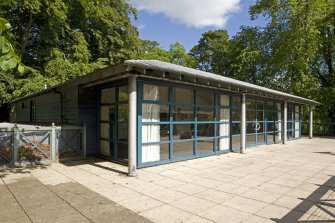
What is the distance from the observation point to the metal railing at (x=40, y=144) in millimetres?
7750

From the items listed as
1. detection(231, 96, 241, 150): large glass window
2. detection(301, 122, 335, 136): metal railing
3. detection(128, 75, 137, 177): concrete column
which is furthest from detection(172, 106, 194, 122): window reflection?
detection(301, 122, 335, 136): metal railing

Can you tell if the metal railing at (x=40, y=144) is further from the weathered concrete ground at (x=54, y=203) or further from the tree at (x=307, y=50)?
the tree at (x=307, y=50)

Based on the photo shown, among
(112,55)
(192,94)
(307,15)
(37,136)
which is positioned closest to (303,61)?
(307,15)

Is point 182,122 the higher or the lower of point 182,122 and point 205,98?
the lower

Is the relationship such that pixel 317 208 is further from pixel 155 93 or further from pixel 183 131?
pixel 155 93

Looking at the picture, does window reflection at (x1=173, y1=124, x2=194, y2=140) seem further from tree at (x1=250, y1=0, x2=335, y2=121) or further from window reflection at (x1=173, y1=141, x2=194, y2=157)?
tree at (x1=250, y1=0, x2=335, y2=121)

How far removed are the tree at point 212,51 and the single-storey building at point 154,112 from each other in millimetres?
23535

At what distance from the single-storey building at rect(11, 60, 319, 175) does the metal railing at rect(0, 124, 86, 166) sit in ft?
1.81

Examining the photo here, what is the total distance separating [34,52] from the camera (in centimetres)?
2133

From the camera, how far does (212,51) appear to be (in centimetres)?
3909

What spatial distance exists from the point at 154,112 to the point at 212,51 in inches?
1291

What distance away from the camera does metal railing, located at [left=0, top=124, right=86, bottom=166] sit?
25.4 feet

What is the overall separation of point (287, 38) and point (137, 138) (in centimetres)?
2383

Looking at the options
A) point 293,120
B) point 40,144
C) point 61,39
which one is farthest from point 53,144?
point 61,39
